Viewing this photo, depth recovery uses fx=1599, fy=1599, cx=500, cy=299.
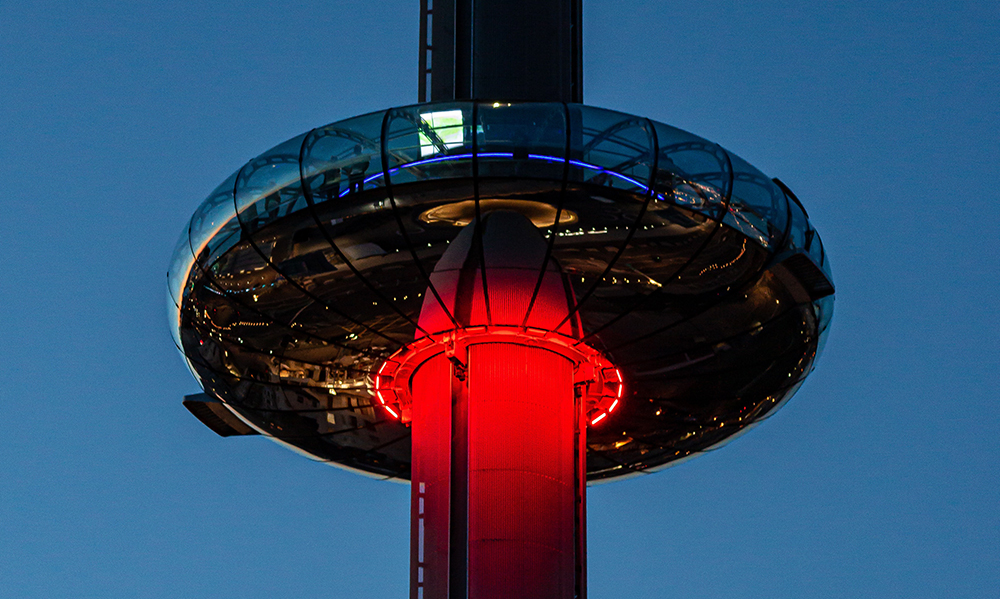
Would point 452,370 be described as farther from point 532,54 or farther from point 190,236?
point 532,54

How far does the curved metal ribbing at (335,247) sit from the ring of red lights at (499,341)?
20.1 inches

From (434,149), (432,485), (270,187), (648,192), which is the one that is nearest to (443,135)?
(434,149)

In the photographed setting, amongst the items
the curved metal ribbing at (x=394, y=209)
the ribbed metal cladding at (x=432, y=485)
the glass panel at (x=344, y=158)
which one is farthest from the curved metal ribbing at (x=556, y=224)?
the glass panel at (x=344, y=158)

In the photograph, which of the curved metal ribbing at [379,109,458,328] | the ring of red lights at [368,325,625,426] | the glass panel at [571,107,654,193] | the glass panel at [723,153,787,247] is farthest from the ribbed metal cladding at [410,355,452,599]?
the glass panel at [723,153,787,247]

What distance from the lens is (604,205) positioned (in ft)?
81.1

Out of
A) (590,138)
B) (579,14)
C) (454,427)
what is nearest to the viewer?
(590,138)

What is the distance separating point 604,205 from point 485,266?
7.92ft

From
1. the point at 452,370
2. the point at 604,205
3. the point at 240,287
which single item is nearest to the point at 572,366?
the point at 452,370

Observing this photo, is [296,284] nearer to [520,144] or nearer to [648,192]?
[520,144]

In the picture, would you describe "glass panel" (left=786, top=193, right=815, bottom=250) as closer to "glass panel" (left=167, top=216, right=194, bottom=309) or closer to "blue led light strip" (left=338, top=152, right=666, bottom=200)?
"blue led light strip" (left=338, top=152, right=666, bottom=200)

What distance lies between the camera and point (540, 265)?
2609 cm

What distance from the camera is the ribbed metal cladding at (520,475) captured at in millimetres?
25016

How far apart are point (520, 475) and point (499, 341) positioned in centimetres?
242

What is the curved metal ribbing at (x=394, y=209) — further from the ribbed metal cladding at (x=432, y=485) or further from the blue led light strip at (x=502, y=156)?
the ribbed metal cladding at (x=432, y=485)
